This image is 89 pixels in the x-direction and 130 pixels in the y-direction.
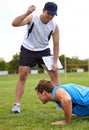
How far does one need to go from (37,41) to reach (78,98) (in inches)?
69.5

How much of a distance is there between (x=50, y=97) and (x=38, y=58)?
167 cm

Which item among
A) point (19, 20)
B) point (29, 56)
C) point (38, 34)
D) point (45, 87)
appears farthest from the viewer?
point (29, 56)

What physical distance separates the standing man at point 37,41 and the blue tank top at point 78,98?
1438mm

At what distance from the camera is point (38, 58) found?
7324mm

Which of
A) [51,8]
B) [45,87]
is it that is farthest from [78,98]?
[51,8]

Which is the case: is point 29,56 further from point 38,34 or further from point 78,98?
point 78,98

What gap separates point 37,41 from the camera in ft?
23.7

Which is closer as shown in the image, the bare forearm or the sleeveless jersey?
the bare forearm

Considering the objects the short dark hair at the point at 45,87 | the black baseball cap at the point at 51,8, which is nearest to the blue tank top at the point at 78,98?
the short dark hair at the point at 45,87

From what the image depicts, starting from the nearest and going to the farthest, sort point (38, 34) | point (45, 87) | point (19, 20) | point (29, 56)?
point (45, 87), point (19, 20), point (38, 34), point (29, 56)

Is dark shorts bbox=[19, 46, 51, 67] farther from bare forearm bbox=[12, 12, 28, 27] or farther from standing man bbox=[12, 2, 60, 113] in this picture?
bare forearm bbox=[12, 12, 28, 27]

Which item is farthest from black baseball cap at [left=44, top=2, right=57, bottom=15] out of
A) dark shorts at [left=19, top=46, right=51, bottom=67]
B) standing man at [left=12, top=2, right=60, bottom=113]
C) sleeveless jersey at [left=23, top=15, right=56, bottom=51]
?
dark shorts at [left=19, top=46, right=51, bottom=67]

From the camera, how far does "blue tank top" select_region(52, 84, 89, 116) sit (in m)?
5.79

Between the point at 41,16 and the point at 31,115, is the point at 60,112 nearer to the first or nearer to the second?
the point at 31,115
